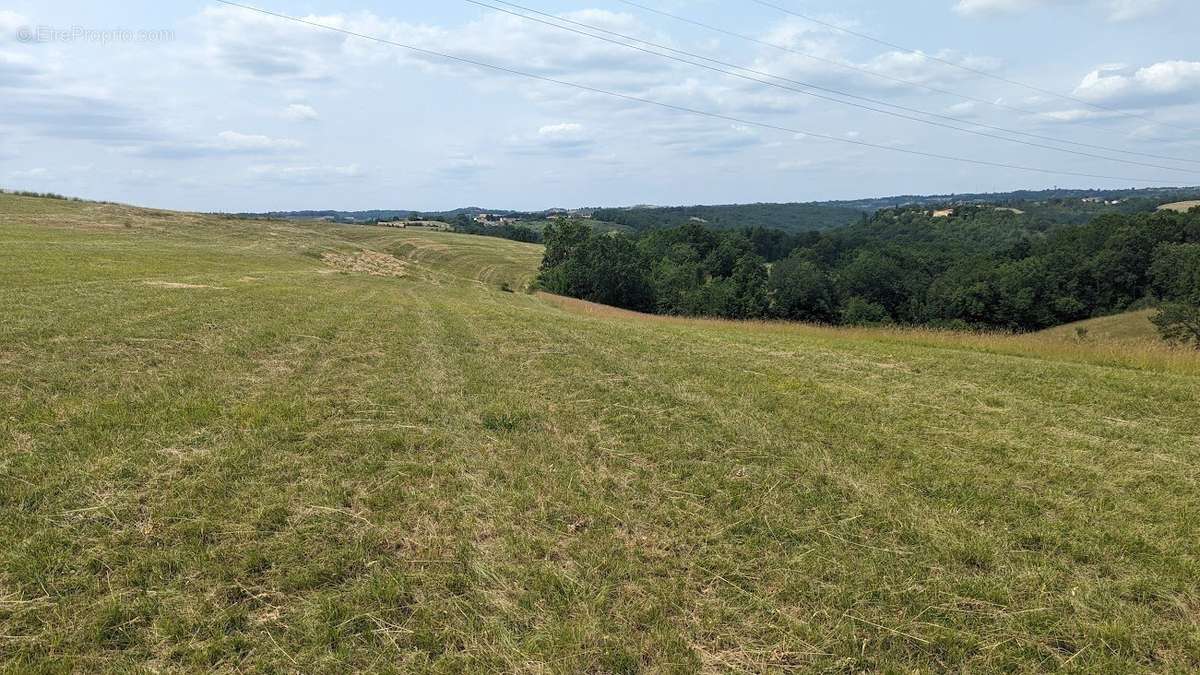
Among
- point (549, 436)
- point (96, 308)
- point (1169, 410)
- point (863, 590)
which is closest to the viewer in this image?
point (863, 590)

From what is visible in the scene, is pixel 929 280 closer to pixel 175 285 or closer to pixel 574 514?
pixel 175 285

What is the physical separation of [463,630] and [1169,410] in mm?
10092

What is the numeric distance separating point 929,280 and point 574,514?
103 meters

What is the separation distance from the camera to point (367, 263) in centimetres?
5022

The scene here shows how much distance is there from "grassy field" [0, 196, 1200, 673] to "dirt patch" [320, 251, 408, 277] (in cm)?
3658

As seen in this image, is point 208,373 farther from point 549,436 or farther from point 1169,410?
point 1169,410

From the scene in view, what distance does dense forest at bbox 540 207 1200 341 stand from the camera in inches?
3024

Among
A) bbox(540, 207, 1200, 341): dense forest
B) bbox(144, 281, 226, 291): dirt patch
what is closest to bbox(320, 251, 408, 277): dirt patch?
bbox(540, 207, 1200, 341): dense forest

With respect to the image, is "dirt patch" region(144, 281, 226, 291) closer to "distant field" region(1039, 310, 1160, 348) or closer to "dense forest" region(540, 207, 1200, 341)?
"dense forest" region(540, 207, 1200, 341)

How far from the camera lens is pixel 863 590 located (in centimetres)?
400

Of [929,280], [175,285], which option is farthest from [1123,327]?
[175,285]

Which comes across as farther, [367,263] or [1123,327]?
[1123,327]

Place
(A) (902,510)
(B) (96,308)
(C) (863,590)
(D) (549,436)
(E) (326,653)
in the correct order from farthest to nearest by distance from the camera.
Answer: (B) (96,308) → (D) (549,436) → (A) (902,510) → (C) (863,590) → (E) (326,653)

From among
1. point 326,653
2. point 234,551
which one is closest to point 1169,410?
point 326,653
